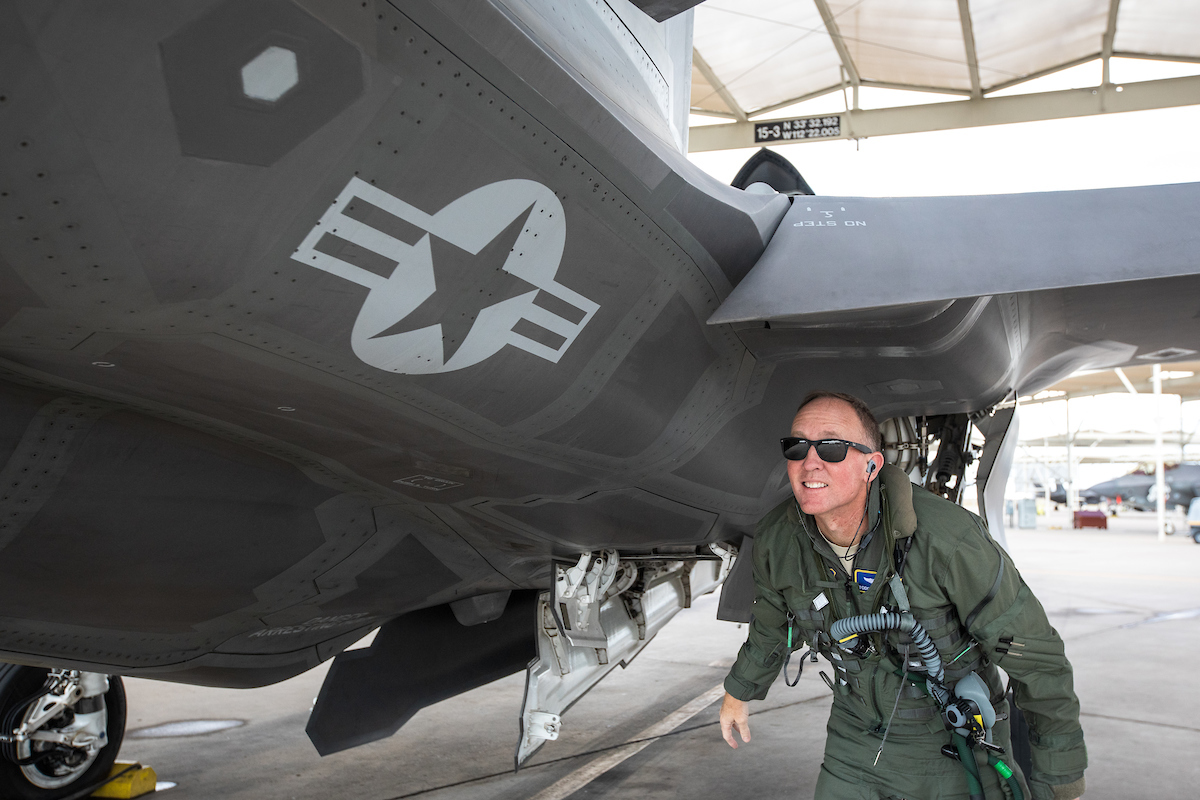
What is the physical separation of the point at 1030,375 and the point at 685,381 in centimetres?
323

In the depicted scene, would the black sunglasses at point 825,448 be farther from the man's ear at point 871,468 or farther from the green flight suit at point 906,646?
the green flight suit at point 906,646

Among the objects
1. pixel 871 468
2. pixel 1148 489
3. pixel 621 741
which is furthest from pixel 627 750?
pixel 1148 489

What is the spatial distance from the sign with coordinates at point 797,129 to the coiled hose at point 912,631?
16.7 meters

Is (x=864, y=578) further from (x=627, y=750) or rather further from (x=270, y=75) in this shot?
(x=627, y=750)

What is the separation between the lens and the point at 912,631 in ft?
7.26

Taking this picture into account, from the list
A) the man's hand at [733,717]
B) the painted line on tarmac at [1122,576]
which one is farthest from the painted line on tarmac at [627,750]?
the painted line on tarmac at [1122,576]

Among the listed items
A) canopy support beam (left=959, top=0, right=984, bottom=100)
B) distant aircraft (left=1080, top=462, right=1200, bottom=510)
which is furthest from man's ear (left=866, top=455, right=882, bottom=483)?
distant aircraft (left=1080, top=462, right=1200, bottom=510)

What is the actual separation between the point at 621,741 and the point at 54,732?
3.36 m

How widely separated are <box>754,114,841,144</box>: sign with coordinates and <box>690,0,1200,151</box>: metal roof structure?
34 millimetres

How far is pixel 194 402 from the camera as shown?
2.10m

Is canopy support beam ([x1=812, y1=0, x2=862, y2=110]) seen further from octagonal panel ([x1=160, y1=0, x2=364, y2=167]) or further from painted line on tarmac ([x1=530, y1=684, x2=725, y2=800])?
octagonal panel ([x1=160, y1=0, x2=364, y2=167])

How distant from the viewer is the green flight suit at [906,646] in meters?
2.10

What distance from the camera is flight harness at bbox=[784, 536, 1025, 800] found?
7.13ft

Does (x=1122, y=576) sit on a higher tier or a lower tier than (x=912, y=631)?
lower
